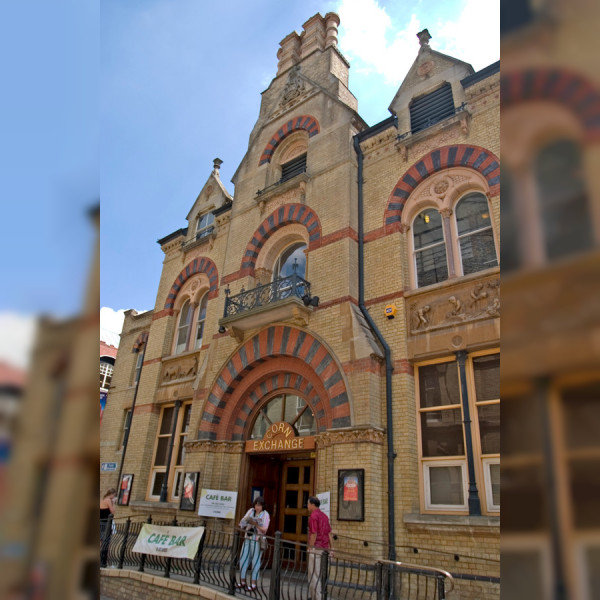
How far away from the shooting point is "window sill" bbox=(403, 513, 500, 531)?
25.7 feet

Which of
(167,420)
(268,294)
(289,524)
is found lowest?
(289,524)

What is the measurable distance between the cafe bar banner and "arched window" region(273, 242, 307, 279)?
23.2 feet

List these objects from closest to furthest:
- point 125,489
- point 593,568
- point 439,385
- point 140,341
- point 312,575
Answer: point 593,568 < point 312,575 < point 439,385 < point 125,489 < point 140,341

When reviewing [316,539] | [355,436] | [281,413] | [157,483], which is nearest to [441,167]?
A: [355,436]

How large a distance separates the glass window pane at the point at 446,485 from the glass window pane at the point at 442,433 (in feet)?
1.07

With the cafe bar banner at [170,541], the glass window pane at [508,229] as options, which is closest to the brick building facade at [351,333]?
the cafe bar banner at [170,541]

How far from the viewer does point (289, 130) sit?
15.4 m

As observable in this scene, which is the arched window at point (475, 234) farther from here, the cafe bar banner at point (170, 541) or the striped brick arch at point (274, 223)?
the cafe bar banner at point (170, 541)

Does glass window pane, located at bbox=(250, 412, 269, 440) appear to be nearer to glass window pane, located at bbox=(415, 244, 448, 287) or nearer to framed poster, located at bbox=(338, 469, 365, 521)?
framed poster, located at bbox=(338, 469, 365, 521)

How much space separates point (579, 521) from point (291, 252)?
1371 cm

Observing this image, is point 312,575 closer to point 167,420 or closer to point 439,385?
point 439,385

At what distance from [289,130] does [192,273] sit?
20.9ft

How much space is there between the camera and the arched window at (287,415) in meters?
11.2

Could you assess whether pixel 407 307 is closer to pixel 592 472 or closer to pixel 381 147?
pixel 381 147
